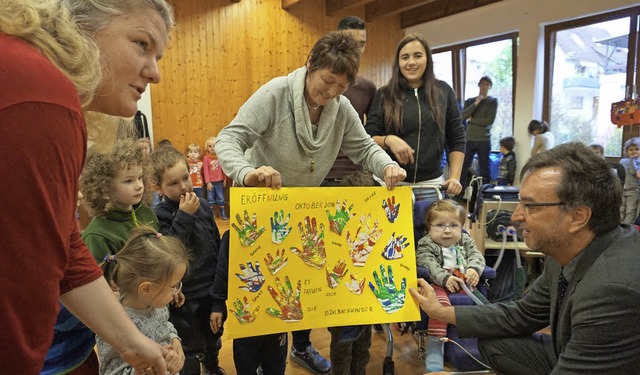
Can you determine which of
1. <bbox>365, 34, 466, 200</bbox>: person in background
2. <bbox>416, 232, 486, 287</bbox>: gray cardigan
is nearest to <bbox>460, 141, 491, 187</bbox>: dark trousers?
<bbox>365, 34, 466, 200</bbox>: person in background

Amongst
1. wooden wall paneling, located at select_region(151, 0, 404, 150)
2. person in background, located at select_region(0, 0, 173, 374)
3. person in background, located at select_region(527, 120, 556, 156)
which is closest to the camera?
person in background, located at select_region(0, 0, 173, 374)

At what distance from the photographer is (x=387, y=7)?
8789mm

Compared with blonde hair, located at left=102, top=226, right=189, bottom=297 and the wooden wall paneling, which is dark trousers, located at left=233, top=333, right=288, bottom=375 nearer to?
blonde hair, located at left=102, top=226, right=189, bottom=297

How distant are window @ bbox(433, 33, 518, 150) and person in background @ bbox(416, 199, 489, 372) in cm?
670

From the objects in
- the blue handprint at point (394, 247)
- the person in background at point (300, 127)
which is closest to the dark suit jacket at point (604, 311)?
the blue handprint at point (394, 247)

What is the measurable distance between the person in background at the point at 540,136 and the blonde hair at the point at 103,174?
7135 mm

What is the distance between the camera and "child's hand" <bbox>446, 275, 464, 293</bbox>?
6.98ft

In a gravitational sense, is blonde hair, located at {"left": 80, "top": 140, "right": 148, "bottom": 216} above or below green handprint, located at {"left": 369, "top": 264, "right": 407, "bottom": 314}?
above

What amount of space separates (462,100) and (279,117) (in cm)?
840

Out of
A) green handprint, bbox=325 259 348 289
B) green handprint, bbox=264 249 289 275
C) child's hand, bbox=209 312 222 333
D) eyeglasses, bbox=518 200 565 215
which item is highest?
eyeglasses, bbox=518 200 565 215

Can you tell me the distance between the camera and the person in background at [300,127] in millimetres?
1701

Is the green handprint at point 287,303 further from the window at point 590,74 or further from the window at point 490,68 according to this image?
the window at point 490,68

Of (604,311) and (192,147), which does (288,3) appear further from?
(604,311)

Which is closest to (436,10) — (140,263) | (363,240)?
(363,240)
